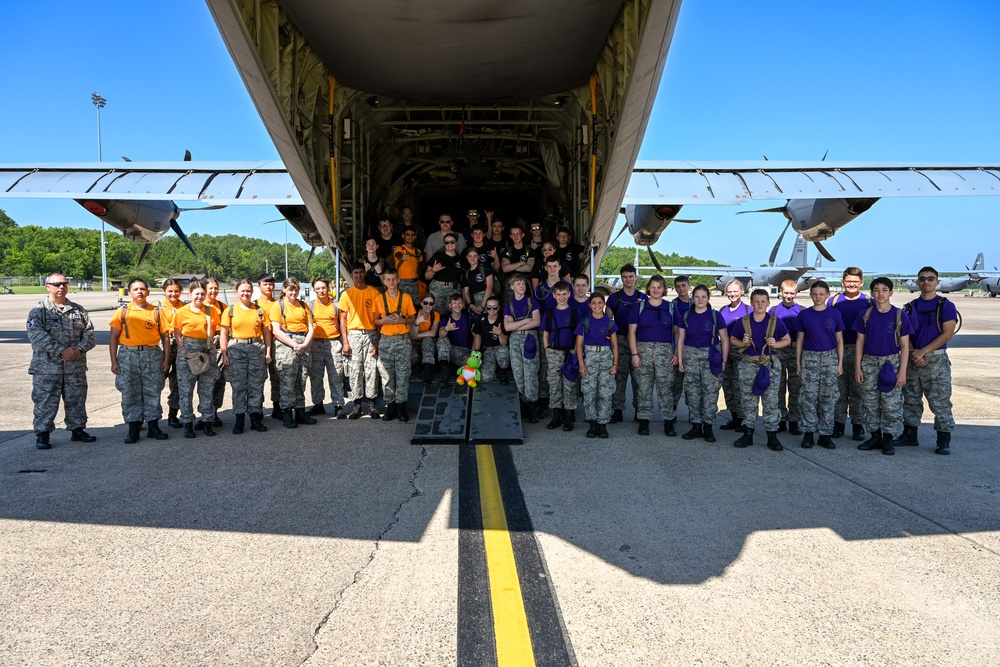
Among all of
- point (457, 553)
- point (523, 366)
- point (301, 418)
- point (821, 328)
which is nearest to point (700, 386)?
point (821, 328)

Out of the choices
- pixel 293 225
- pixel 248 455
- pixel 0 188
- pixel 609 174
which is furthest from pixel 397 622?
pixel 0 188

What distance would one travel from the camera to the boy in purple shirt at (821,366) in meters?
5.74

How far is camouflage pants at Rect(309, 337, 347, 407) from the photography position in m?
6.65

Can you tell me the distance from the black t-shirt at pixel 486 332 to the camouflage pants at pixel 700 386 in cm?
205

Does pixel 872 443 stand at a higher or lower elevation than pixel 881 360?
lower

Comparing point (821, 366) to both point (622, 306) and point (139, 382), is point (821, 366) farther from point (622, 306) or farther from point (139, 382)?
point (139, 382)

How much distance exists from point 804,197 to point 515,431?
7.15 meters

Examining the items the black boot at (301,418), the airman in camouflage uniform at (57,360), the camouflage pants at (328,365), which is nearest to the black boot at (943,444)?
the camouflage pants at (328,365)

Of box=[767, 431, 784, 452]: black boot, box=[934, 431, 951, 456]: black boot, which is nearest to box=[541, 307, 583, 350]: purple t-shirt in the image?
box=[767, 431, 784, 452]: black boot

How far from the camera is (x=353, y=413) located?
675 cm

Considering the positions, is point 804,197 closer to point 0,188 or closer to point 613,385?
point 613,385

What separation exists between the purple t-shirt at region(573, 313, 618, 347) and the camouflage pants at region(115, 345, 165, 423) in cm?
434

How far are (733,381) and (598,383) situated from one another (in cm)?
148

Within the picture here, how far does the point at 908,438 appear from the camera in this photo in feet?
18.9
